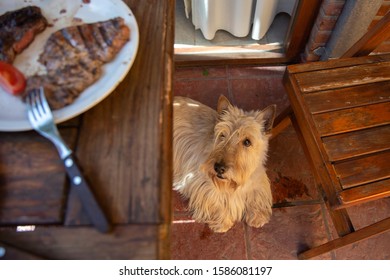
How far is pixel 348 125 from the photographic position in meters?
1.13

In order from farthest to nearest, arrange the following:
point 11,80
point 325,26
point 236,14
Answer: point 236,14
point 325,26
point 11,80

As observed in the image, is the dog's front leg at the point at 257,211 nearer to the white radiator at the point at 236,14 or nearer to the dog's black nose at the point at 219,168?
the dog's black nose at the point at 219,168

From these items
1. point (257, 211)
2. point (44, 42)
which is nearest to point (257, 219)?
point (257, 211)

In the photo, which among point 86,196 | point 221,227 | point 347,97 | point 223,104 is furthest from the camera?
point 221,227

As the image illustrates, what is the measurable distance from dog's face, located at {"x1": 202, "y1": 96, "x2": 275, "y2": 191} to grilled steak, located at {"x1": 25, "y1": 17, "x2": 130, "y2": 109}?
610 mm

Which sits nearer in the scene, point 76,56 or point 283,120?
point 76,56

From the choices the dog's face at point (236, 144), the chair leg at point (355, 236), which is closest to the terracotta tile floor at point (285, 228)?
the chair leg at point (355, 236)

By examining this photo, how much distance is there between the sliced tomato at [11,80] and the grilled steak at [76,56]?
0.02 m

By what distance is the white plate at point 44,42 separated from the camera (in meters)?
0.67

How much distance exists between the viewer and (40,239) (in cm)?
57

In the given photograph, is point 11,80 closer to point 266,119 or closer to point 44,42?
point 44,42

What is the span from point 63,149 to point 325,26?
153 centimetres

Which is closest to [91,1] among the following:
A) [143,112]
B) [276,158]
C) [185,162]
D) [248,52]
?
[143,112]

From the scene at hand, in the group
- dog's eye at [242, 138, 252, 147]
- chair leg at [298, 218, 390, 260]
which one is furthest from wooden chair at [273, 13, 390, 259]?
dog's eye at [242, 138, 252, 147]
